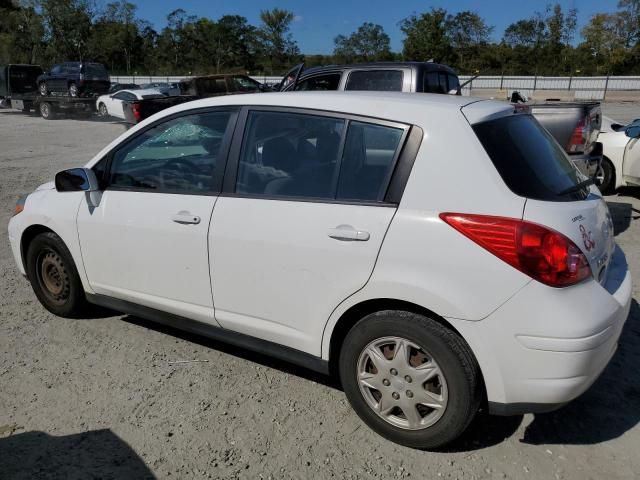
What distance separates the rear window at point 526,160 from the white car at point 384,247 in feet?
0.04

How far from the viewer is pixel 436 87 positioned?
7.60m

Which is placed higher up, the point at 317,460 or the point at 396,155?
the point at 396,155

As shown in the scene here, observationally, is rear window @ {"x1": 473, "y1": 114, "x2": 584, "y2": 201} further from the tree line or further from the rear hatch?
the tree line

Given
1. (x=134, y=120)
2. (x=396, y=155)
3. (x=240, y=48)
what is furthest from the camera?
(x=240, y=48)

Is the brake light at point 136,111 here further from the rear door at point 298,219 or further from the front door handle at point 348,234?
the front door handle at point 348,234

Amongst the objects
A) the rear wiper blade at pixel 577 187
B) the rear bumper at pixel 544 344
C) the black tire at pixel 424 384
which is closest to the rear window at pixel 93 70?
the black tire at pixel 424 384

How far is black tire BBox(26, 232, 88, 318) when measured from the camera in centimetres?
411

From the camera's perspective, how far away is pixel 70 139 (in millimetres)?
16859

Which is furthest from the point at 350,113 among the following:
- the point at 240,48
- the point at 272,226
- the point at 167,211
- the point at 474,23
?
the point at 240,48

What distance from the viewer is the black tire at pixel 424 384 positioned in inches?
101

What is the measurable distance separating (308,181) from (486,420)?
5.30 feet

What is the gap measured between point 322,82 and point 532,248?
600 centimetres

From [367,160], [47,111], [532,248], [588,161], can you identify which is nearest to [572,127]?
[588,161]

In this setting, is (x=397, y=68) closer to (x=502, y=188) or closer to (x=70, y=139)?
(x=502, y=188)
